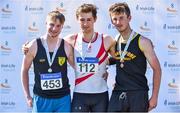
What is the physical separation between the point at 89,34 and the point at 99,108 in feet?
2.58

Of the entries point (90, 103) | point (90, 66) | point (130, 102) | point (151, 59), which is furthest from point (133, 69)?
point (90, 103)

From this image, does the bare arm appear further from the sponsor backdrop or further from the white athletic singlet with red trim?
the sponsor backdrop

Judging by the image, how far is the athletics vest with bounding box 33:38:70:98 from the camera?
4668mm

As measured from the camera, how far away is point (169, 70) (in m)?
6.43

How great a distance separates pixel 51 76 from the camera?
15.3 ft

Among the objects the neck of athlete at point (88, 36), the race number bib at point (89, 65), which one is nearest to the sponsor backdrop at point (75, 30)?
the neck of athlete at point (88, 36)

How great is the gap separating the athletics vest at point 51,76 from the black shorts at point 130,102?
53 centimetres

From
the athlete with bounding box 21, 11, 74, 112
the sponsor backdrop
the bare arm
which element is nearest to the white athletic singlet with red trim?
the athlete with bounding box 21, 11, 74, 112

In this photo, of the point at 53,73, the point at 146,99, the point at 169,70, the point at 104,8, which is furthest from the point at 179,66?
the point at 53,73

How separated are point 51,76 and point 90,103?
49cm

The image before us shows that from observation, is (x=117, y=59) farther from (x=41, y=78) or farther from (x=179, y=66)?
(x=179, y=66)

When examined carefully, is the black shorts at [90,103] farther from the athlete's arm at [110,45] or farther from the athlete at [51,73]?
the athlete's arm at [110,45]

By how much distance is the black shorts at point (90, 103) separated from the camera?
4684mm

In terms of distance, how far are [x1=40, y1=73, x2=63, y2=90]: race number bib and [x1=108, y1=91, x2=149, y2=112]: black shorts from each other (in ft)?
1.94
